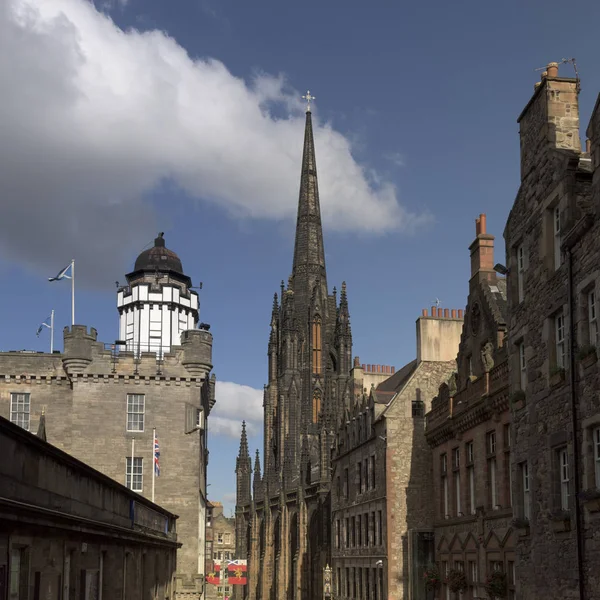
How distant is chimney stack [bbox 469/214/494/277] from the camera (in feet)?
124

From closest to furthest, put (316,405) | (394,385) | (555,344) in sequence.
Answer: (555,344) < (394,385) < (316,405)

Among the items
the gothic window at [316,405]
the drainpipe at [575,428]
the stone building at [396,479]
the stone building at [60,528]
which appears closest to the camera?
the stone building at [60,528]

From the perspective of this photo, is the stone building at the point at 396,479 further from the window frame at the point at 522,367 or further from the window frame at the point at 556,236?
the window frame at the point at 556,236

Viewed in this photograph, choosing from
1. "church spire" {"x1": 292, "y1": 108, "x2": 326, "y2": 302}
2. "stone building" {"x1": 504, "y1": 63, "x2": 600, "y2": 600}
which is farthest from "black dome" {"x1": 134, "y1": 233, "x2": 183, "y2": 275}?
"church spire" {"x1": 292, "y1": 108, "x2": 326, "y2": 302}

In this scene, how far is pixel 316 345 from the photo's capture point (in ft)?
403

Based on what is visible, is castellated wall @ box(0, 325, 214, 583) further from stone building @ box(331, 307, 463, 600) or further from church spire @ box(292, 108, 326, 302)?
church spire @ box(292, 108, 326, 302)

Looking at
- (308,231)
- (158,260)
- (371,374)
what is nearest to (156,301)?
(158,260)

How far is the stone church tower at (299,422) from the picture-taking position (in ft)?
295

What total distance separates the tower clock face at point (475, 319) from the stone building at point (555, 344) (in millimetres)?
10336

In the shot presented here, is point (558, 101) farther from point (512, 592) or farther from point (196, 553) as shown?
point (196, 553)

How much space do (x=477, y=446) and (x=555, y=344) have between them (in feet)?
39.4

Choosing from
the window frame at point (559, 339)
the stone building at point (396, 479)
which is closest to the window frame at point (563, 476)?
the window frame at point (559, 339)

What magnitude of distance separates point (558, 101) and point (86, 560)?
51.0ft

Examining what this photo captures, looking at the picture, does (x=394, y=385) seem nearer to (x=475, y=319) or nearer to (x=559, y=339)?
(x=475, y=319)
